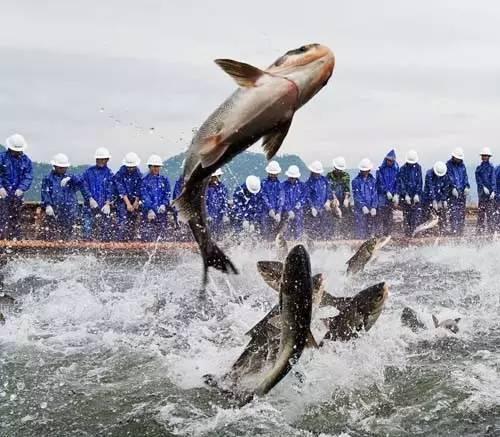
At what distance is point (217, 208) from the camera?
53.9 feet

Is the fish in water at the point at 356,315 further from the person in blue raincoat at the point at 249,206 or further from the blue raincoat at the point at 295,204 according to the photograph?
the blue raincoat at the point at 295,204

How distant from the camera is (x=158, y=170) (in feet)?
55.9

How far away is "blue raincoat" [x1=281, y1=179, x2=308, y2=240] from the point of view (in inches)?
690

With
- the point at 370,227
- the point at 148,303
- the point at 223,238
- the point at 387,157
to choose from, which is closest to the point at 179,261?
the point at 223,238

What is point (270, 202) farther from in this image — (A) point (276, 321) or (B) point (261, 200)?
(A) point (276, 321)

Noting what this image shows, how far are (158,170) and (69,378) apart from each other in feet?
33.7

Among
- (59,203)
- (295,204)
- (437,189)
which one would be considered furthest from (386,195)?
(59,203)

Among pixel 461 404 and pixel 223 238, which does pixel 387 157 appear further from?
pixel 461 404

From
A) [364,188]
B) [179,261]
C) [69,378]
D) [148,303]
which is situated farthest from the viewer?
[364,188]

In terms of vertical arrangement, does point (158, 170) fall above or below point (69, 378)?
above

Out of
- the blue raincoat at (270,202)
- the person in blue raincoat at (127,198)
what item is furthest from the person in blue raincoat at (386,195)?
the person in blue raincoat at (127,198)

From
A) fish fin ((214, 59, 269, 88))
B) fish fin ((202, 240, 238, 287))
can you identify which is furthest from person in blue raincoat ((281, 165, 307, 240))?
fish fin ((214, 59, 269, 88))

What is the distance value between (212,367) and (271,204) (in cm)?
1018

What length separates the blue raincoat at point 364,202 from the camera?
18266mm
